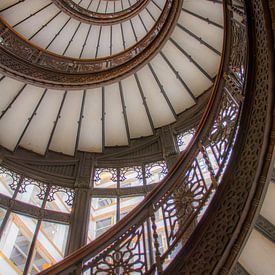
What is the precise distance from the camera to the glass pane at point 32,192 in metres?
8.32

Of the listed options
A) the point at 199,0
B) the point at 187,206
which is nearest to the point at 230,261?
the point at 187,206

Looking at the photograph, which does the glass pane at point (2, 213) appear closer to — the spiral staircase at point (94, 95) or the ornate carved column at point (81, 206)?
the spiral staircase at point (94, 95)

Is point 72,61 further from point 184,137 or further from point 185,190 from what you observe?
point 185,190

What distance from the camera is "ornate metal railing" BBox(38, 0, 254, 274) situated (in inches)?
152

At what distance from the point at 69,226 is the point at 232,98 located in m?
5.06

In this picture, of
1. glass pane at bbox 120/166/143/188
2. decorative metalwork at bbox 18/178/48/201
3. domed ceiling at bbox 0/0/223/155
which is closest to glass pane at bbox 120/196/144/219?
glass pane at bbox 120/166/143/188

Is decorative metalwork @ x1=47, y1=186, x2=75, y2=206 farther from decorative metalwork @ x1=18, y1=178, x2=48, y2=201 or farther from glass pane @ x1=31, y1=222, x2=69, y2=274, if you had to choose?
glass pane @ x1=31, y1=222, x2=69, y2=274

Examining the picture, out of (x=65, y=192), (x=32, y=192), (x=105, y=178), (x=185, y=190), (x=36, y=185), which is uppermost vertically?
(x=36, y=185)

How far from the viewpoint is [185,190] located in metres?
4.59

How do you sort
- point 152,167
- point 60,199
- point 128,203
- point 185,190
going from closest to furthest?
point 185,190 < point 128,203 < point 60,199 < point 152,167

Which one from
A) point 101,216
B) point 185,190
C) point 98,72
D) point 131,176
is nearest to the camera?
point 185,190

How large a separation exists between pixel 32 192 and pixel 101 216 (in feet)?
5.98

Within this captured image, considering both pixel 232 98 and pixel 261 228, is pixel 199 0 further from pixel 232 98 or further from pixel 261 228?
pixel 261 228

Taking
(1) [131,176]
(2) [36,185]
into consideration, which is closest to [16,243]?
(2) [36,185]
